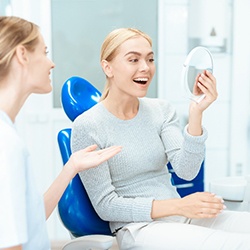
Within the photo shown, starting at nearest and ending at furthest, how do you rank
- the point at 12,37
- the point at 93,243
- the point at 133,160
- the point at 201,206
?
the point at 12,37, the point at 93,243, the point at 201,206, the point at 133,160

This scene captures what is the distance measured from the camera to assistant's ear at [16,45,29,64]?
1036 mm

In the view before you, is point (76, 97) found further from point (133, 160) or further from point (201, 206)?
point (201, 206)

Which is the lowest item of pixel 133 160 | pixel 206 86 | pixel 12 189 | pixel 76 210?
pixel 76 210

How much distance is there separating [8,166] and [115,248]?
146 centimetres

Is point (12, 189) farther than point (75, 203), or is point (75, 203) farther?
point (75, 203)

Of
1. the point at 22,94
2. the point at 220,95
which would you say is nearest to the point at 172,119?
the point at 22,94

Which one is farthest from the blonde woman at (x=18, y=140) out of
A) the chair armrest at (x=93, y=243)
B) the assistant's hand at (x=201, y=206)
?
the assistant's hand at (x=201, y=206)

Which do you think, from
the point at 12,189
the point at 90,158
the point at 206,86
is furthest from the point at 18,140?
the point at 206,86

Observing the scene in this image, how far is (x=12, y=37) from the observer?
1.04 m

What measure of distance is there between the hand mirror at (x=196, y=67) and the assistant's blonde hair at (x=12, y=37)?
→ 1.79 ft

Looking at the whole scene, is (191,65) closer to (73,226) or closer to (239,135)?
(73,226)

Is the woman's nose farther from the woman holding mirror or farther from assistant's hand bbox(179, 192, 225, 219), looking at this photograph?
assistant's hand bbox(179, 192, 225, 219)

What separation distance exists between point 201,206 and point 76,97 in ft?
2.12

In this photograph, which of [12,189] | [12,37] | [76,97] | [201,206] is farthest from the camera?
[76,97]
